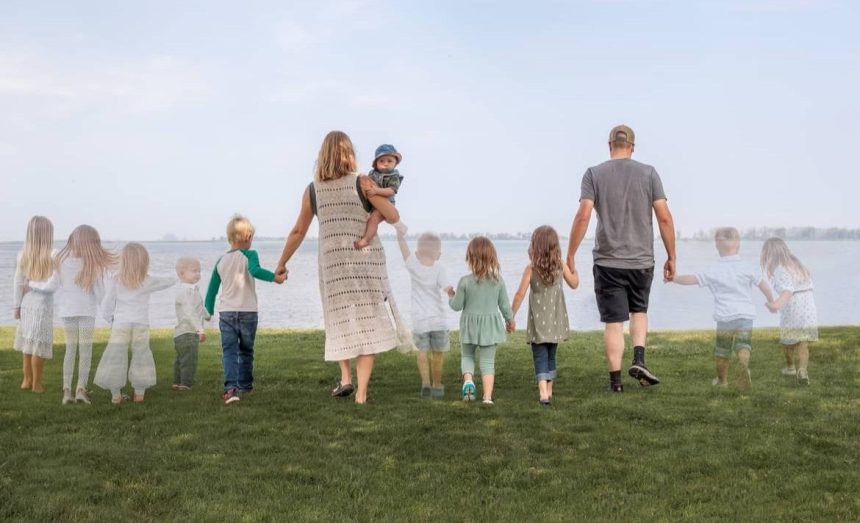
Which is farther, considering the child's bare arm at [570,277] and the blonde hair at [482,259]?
the child's bare arm at [570,277]

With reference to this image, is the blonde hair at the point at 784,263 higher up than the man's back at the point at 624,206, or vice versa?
the man's back at the point at 624,206

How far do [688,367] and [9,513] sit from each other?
27.0 feet

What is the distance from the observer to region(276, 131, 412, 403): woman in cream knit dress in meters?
8.11

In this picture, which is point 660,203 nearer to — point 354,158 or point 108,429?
point 354,158

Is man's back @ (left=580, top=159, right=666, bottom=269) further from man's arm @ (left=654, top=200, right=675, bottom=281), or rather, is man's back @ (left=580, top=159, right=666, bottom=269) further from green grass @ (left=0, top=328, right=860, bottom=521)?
green grass @ (left=0, top=328, right=860, bottom=521)

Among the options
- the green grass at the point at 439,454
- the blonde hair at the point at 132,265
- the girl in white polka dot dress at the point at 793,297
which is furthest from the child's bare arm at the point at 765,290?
the blonde hair at the point at 132,265

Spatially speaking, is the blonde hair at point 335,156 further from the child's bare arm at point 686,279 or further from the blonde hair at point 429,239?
the child's bare arm at point 686,279

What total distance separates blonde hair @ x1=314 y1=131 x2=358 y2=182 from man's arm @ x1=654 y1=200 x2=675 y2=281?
10.7ft

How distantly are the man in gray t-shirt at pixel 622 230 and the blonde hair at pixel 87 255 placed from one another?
4918 mm

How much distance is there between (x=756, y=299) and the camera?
30.9ft

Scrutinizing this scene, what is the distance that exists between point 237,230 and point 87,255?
→ 5.58 feet

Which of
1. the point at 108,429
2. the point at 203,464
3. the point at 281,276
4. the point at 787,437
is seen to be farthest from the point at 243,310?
the point at 787,437

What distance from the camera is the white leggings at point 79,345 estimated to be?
8914 millimetres

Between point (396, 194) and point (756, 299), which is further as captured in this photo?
point (756, 299)
